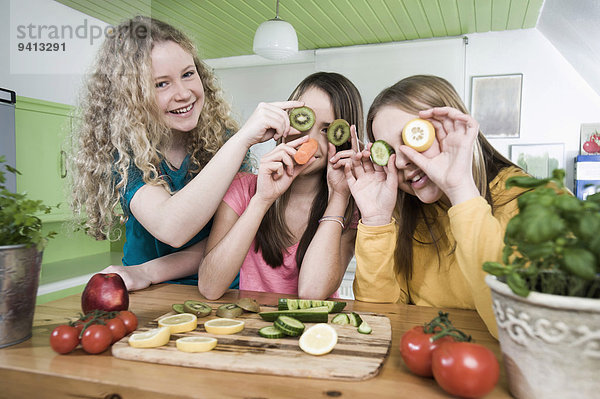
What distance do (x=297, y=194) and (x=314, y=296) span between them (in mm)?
586

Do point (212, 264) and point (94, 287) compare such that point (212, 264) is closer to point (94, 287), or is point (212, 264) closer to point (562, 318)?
point (94, 287)

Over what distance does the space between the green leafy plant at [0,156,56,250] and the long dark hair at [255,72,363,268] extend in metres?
0.93

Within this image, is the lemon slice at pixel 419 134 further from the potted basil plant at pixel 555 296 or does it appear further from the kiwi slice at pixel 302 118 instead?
the potted basil plant at pixel 555 296

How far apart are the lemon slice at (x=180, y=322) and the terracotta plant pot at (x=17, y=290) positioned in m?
0.31

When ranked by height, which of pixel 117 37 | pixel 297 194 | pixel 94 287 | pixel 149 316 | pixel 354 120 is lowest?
pixel 149 316

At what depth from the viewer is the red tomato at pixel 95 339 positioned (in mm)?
959

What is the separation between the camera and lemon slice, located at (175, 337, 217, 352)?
948 mm

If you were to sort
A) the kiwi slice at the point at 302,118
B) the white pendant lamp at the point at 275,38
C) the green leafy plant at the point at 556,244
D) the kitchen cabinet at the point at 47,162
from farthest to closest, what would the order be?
the white pendant lamp at the point at 275,38 → the kitchen cabinet at the point at 47,162 → the kiwi slice at the point at 302,118 → the green leafy plant at the point at 556,244

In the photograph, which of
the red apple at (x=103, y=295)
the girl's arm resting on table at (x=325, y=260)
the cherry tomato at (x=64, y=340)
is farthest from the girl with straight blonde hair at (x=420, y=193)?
the cherry tomato at (x=64, y=340)

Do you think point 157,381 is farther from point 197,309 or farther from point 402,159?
point 402,159

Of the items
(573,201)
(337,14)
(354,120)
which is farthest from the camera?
(337,14)

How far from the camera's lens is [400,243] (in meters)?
1.59

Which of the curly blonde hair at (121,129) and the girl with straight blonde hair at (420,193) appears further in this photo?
the curly blonde hair at (121,129)

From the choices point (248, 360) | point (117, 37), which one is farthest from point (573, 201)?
point (117, 37)
